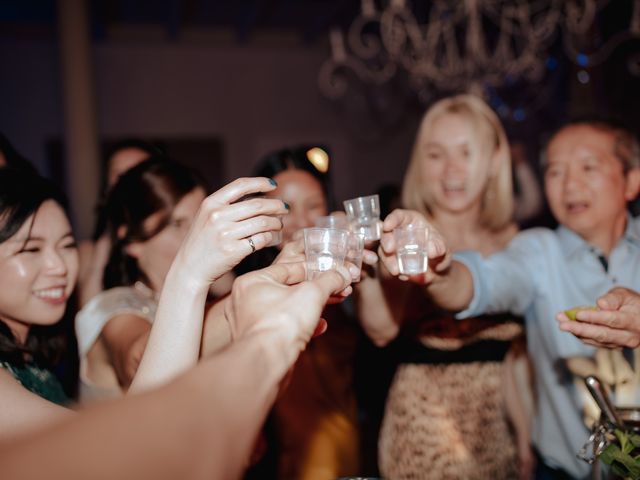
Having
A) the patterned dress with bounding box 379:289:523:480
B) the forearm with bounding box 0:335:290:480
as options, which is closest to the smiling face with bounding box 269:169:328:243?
the patterned dress with bounding box 379:289:523:480

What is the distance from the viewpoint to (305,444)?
2229 mm

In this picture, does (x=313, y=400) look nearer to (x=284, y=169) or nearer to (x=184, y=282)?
(x=284, y=169)

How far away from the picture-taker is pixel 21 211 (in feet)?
5.41

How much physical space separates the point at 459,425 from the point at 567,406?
1.45 ft

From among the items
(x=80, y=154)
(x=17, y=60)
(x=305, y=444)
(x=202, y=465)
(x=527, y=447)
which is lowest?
(x=527, y=447)

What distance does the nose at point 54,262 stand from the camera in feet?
5.69

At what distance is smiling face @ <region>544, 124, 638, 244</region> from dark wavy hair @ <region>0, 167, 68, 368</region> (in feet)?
6.21

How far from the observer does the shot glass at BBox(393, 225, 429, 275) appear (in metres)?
1.46

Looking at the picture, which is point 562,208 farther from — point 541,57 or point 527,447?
point 541,57

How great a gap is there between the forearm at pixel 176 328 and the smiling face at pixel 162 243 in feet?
3.26

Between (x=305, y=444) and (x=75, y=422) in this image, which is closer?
(x=75, y=422)

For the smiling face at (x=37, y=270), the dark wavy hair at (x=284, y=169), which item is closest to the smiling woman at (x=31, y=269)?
the smiling face at (x=37, y=270)

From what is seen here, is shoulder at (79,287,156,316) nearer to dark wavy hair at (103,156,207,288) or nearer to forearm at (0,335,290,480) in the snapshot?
dark wavy hair at (103,156,207,288)

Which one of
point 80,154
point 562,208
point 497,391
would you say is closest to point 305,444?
point 497,391
